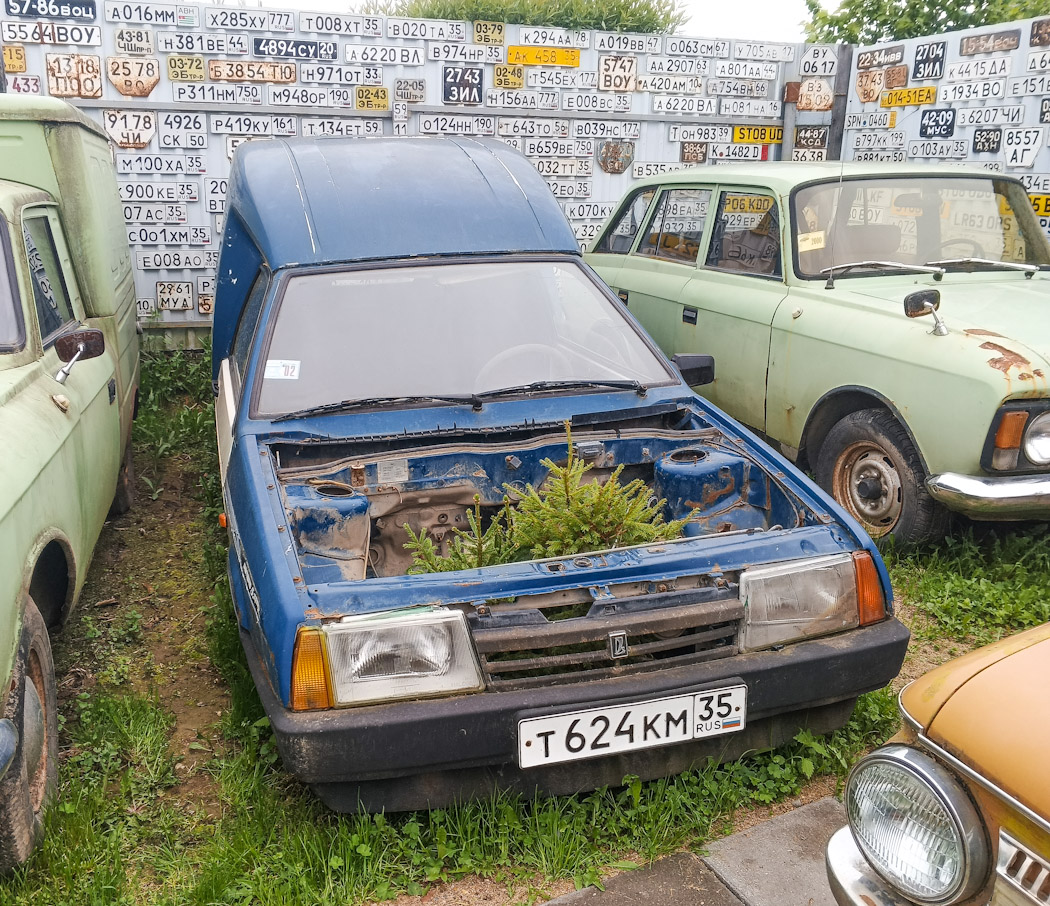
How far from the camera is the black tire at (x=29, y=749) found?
2.55 m

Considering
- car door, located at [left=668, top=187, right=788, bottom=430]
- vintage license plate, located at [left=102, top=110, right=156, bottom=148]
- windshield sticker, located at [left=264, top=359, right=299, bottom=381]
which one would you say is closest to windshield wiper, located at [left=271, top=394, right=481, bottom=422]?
windshield sticker, located at [left=264, top=359, right=299, bottom=381]

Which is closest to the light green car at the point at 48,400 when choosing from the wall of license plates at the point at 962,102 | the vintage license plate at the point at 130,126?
the vintage license plate at the point at 130,126

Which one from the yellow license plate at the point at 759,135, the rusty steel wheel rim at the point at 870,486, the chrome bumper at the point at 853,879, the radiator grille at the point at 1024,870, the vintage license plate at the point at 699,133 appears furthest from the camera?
the yellow license plate at the point at 759,135

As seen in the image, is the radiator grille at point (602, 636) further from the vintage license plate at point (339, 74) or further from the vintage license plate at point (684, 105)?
the vintage license plate at point (684, 105)

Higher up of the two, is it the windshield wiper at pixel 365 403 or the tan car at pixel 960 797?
the windshield wiper at pixel 365 403

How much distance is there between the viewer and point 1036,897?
1517 mm

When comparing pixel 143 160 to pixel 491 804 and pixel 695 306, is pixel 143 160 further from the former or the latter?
pixel 491 804

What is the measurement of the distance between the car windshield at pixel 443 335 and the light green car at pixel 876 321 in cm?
123

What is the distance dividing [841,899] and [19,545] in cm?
232

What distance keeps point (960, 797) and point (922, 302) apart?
3.14 meters

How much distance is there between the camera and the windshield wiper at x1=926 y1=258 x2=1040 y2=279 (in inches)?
201

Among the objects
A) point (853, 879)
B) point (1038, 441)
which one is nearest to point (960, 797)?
point (853, 879)

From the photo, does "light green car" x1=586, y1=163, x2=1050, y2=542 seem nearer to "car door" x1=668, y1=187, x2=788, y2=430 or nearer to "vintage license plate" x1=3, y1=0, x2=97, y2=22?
"car door" x1=668, y1=187, x2=788, y2=430

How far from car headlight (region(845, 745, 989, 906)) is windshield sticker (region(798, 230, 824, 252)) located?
12.7ft
